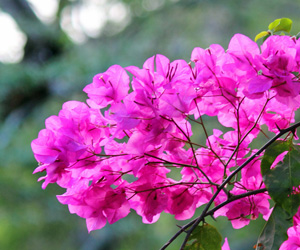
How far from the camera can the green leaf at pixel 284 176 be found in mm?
304

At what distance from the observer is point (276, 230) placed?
1.04 feet

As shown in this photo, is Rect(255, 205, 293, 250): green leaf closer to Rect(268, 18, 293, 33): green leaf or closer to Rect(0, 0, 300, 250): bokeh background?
Rect(268, 18, 293, 33): green leaf

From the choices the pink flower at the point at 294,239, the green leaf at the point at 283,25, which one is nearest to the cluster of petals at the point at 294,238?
the pink flower at the point at 294,239

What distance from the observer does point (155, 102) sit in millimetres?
342

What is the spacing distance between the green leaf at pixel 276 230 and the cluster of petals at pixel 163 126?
0.06m

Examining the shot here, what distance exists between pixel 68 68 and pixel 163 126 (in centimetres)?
313

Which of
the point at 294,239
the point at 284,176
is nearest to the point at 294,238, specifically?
the point at 294,239

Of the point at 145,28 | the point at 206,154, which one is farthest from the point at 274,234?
the point at 145,28

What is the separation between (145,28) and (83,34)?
1.17 meters

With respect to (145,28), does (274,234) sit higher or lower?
higher

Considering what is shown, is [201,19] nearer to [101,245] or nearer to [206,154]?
[101,245]

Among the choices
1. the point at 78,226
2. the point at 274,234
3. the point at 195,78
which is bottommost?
the point at 78,226

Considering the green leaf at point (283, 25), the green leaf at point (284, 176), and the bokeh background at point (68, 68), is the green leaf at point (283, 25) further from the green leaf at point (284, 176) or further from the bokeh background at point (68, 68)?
the bokeh background at point (68, 68)

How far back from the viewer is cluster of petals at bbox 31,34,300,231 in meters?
0.33
